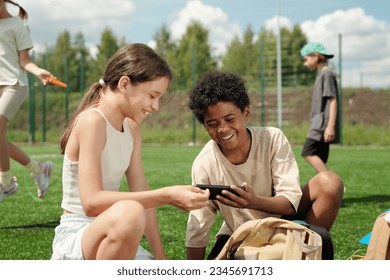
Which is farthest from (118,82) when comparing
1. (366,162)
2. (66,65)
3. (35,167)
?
(66,65)

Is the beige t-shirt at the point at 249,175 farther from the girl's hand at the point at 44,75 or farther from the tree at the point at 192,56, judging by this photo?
the tree at the point at 192,56

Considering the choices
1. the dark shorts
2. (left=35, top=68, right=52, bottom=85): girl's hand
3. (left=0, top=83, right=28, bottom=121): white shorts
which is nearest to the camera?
(left=35, top=68, right=52, bottom=85): girl's hand

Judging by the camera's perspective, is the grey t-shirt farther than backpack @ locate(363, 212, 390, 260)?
Yes

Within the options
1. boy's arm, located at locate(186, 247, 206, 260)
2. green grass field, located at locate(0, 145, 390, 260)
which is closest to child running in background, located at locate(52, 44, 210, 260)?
boy's arm, located at locate(186, 247, 206, 260)

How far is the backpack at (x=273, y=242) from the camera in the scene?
2604 millimetres

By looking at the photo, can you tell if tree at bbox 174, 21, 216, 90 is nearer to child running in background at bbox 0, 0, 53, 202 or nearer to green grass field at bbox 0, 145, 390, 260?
green grass field at bbox 0, 145, 390, 260

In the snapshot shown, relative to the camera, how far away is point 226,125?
2.92 meters

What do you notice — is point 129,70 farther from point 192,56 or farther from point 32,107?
point 32,107

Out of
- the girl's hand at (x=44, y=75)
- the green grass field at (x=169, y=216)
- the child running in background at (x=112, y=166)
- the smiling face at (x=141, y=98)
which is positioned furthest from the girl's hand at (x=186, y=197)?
the girl's hand at (x=44, y=75)

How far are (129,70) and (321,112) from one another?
3976 millimetres

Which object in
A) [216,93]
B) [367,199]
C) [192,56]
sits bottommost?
[367,199]

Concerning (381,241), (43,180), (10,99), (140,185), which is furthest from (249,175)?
(43,180)

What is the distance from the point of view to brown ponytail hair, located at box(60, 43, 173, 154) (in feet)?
8.12
